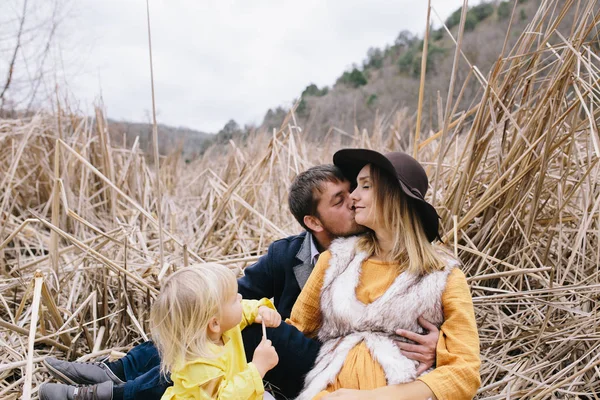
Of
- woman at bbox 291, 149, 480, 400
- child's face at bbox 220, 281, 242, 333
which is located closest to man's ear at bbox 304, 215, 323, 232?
woman at bbox 291, 149, 480, 400

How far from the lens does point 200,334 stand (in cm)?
132

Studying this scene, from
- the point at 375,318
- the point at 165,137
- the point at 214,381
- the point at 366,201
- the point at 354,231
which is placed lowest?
the point at 214,381

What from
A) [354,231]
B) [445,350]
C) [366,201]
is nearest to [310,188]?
[354,231]

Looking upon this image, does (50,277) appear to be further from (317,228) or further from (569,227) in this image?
(569,227)

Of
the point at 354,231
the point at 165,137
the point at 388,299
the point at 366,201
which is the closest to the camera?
the point at 388,299

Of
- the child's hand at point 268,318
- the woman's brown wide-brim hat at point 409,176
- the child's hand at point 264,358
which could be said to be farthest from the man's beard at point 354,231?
the child's hand at point 264,358

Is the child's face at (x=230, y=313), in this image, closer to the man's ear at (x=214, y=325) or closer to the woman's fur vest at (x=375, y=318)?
the man's ear at (x=214, y=325)

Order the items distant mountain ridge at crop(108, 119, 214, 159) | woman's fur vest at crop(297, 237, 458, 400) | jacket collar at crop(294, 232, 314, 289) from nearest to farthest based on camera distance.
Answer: woman's fur vest at crop(297, 237, 458, 400) → jacket collar at crop(294, 232, 314, 289) → distant mountain ridge at crop(108, 119, 214, 159)

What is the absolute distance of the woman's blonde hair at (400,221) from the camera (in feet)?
4.89

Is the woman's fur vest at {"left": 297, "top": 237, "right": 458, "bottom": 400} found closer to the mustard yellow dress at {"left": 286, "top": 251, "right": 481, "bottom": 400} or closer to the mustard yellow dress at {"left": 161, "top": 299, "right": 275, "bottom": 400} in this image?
the mustard yellow dress at {"left": 286, "top": 251, "right": 481, "bottom": 400}

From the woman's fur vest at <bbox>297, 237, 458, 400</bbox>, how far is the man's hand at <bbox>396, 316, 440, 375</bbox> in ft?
0.05

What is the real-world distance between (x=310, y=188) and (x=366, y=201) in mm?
424

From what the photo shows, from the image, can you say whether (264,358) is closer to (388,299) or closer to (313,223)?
(388,299)

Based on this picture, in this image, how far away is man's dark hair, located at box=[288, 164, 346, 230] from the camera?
191cm
